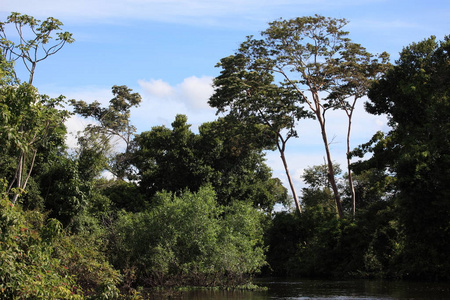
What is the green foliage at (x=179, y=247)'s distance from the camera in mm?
21984

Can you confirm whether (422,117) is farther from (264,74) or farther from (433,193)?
(264,74)

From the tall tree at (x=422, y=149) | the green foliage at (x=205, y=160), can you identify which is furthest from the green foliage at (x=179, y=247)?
the green foliage at (x=205, y=160)

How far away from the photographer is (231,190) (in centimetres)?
3884

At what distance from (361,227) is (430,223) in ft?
21.3

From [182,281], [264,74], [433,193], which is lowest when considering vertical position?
[182,281]

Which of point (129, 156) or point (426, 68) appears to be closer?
point (426, 68)

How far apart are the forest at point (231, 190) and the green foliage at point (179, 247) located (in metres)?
0.06

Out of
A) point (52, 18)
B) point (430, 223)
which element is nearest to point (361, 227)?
point (430, 223)

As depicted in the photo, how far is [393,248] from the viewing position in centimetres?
3170

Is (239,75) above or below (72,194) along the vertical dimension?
above

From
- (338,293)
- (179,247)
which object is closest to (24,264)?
(179,247)

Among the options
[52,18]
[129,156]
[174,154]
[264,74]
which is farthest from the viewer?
[129,156]

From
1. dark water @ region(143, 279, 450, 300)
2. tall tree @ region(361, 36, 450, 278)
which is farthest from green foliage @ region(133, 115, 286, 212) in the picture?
dark water @ region(143, 279, 450, 300)

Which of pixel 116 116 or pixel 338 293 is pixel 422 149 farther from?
pixel 116 116
